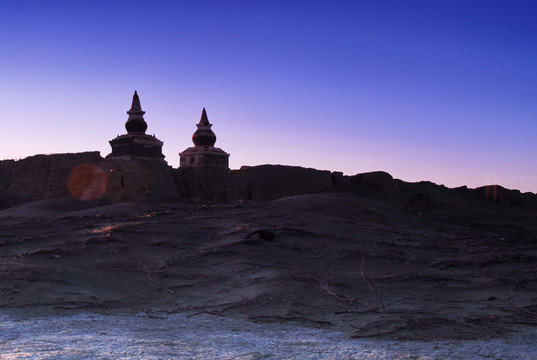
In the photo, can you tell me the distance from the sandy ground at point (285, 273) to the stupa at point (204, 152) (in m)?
24.1

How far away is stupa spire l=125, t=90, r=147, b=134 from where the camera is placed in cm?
3222

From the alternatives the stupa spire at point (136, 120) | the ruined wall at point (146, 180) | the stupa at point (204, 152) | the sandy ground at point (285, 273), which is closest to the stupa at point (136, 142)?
the stupa spire at point (136, 120)

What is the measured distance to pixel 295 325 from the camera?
3.57m

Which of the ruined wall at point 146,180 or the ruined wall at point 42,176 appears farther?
the ruined wall at point 42,176

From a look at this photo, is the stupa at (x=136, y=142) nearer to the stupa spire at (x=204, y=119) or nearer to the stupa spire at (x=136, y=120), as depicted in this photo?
the stupa spire at (x=136, y=120)

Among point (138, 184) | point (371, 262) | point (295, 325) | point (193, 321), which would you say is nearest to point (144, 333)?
point (193, 321)

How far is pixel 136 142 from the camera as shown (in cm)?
3095

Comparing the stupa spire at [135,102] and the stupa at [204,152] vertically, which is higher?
the stupa spire at [135,102]

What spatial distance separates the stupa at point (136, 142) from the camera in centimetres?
3094

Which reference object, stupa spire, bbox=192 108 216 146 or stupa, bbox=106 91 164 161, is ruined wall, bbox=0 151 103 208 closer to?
stupa, bbox=106 91 164 161

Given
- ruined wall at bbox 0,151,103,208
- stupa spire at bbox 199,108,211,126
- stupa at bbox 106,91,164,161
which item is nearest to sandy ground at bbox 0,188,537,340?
ruined wall at bbox 0,151,103,208

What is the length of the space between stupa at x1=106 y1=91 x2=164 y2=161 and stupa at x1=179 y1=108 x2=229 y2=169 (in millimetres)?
2273

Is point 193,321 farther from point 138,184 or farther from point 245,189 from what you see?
point 245,189

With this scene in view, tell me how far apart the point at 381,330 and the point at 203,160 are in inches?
1183
